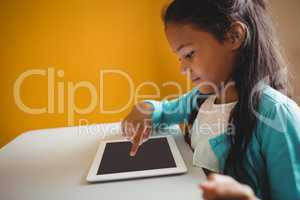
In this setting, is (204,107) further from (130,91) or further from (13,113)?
(13,113)

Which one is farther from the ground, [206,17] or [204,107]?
[206,17]

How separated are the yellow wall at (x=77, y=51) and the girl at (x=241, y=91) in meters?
0.72

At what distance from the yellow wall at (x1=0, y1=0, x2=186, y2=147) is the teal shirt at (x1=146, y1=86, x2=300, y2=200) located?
32.8 inches

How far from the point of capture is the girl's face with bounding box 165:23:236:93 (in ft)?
1.81

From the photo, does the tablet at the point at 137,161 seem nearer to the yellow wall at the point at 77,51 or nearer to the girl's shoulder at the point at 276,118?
the girl's shoulder at the point at 276,118

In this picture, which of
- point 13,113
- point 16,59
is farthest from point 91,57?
point 13,113

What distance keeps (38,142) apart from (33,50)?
2.33ft

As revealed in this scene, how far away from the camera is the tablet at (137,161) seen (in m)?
0.49

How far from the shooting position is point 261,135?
0.49 meters

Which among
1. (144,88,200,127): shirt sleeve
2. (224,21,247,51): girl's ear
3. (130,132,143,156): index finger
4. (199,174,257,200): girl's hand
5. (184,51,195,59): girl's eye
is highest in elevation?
(224,21,247,51): girl's ear

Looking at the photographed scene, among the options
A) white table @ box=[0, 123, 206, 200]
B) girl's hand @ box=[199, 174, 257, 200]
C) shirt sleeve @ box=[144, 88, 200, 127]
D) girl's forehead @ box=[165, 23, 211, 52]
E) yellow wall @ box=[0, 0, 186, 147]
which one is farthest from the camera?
yellow wall @ box=[0, 0, 186, 147]

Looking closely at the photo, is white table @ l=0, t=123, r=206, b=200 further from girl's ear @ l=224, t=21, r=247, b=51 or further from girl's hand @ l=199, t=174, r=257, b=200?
girl's ear @ l=224, t=21, r=247, b=51

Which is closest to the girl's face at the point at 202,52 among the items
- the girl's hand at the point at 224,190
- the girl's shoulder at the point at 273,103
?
the girl's shoulder at the point at 273,103

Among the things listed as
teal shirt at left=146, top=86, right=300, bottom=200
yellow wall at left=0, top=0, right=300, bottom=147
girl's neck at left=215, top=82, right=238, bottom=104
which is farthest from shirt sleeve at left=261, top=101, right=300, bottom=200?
yellow wall at left=0, top=0, right=300, bottom=147
